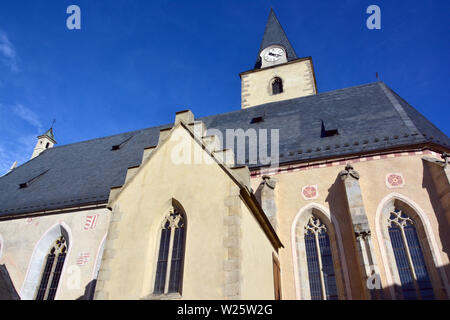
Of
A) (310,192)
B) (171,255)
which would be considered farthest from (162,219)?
(310,192)

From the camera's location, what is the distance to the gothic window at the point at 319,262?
960cm

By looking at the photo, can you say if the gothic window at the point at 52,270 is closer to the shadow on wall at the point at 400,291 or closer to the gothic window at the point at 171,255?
the gothic window at the point at 171,255

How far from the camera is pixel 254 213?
25.4ft

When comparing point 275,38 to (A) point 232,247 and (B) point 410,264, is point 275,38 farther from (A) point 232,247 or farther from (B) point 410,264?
(A) point 232,247

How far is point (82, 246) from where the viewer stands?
12258 mm

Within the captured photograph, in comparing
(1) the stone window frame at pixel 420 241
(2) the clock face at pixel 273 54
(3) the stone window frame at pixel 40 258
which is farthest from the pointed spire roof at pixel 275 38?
(3) the stone window frame at pixel 40 258

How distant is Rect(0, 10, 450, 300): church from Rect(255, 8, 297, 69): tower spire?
9688mm

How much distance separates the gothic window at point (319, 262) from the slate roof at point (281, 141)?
2559mm

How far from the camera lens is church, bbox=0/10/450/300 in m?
6.79

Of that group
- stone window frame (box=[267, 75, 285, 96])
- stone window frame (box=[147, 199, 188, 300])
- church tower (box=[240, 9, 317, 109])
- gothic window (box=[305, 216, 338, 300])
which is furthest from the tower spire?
stone window frame (box=[147, 199, 188, 300])

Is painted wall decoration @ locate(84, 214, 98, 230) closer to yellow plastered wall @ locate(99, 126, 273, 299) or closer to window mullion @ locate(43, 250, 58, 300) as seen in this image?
window mullion @ locate(43, 250, 58, 300)
